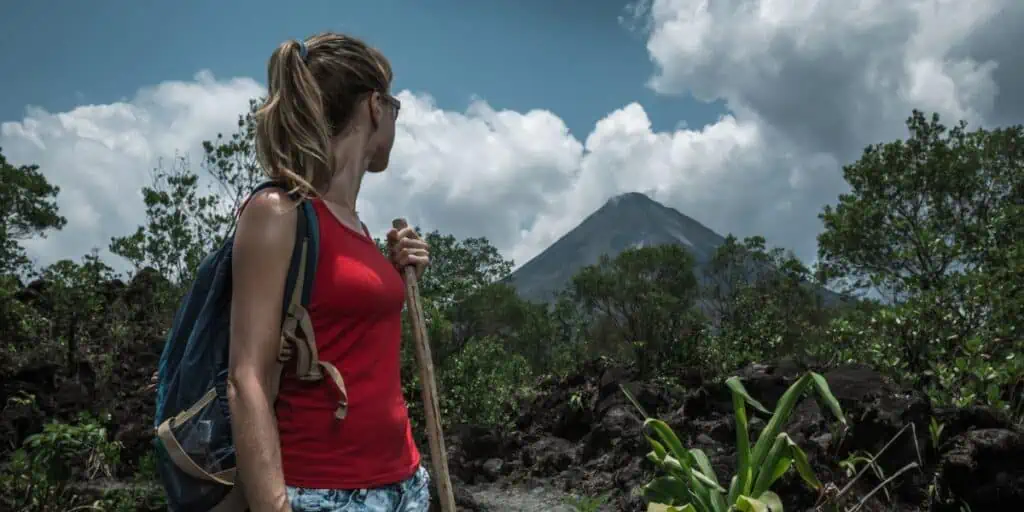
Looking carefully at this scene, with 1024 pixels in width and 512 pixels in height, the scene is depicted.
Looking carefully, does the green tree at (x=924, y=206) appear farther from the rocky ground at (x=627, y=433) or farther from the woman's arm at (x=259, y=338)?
the woman's arm at (x=259, y=338)

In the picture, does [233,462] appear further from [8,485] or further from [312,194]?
[8,485]

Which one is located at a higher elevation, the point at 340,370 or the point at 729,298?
the point at 729,298

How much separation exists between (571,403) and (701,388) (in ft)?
9.37

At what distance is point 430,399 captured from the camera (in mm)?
1851

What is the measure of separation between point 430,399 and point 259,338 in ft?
1.66

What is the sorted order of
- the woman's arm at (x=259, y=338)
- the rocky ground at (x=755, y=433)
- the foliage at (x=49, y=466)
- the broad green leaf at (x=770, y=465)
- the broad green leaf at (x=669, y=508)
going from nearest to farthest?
the woman's arm at (x=259, y=338), the broad green leaf at (x=669, y=508), the broad green leaf at (x=770, y=465), the foliage at (x=49, y=466), the rocky ground at (x=755, y=433)

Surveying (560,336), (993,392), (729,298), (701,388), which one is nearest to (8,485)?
(701,388)

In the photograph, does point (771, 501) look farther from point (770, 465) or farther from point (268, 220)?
point (268, 220)

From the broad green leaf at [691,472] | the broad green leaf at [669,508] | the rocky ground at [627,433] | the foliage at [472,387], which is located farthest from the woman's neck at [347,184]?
the foliage at [472,387]

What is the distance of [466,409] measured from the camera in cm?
1120

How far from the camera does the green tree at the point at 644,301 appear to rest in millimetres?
13680

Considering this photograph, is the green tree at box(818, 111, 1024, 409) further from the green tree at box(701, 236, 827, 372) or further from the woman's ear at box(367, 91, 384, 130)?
the woman's ear at box(367, 91, 384, 130)

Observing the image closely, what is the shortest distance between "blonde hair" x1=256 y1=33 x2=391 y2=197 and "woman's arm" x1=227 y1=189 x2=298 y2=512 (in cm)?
9

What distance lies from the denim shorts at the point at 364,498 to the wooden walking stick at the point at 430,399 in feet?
0.23
